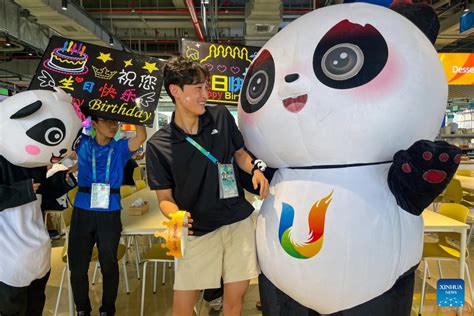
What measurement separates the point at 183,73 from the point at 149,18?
570 centimetres

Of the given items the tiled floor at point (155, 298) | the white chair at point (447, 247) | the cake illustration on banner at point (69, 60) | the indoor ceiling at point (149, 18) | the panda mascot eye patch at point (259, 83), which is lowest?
the tiled floor at point (155, 298)

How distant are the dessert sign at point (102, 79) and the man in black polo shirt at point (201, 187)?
93 centimetres

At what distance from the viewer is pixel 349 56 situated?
53.5 inches

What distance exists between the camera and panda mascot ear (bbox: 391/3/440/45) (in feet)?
5.36

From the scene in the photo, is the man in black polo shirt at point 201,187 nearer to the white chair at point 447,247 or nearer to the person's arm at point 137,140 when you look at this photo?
the person's arm at point 137,140

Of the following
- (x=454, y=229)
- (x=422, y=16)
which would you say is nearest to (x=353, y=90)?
(x=422, y=16)

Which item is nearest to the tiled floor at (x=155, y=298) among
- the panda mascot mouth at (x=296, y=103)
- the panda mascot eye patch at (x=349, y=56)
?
the panda mascot mouth at (x=296, y=103)

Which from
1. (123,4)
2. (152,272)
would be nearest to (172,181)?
(152,272)

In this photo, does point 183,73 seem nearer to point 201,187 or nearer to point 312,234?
point 201,187

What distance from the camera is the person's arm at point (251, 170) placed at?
1.49 m

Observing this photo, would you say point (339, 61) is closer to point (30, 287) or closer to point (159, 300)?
→ point (30, 287)

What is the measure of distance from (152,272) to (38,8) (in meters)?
3.85

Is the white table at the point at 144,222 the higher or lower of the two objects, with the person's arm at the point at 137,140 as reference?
lower

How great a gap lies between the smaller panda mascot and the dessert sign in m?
0.38
